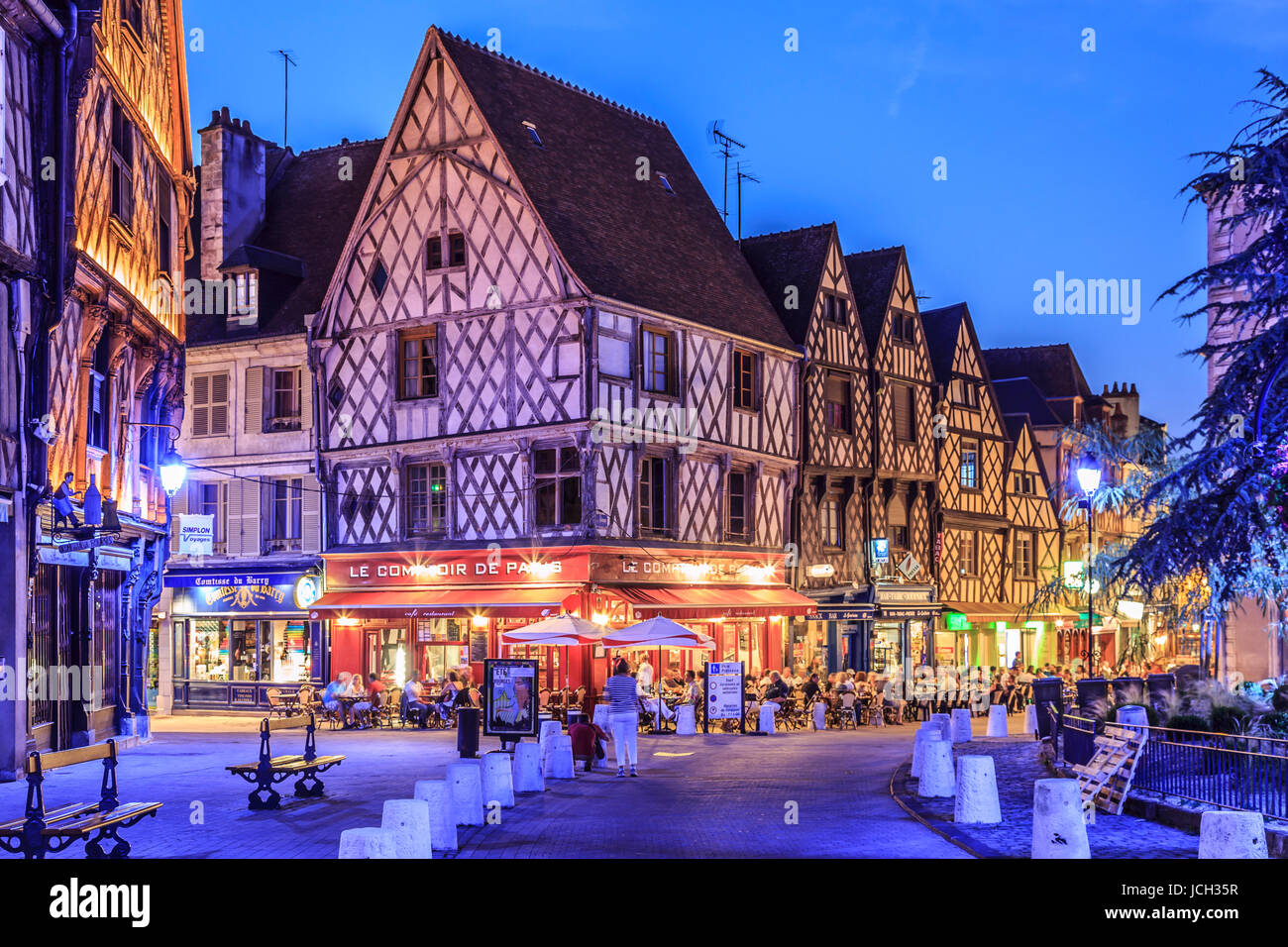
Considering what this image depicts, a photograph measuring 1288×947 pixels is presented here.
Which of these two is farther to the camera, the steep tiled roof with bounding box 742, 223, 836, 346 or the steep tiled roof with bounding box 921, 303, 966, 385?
the steep tiled roof with bounding box 921, 303, 966, 385

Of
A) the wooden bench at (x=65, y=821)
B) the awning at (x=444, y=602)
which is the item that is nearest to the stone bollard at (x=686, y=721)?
the awning at (x=444, y=602)

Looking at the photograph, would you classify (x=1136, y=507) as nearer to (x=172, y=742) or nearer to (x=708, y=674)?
(x=708, y=674)

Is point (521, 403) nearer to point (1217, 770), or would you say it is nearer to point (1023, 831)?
point (1023, 831)

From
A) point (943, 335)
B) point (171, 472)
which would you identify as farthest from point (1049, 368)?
point (171, 472)

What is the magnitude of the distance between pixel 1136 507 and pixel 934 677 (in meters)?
17.7

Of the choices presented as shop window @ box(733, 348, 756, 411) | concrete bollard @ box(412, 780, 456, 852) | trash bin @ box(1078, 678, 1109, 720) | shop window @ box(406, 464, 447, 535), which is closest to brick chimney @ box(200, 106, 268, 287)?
shop window @ box(406, 464, 447, 535)

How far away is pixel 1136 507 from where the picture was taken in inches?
635

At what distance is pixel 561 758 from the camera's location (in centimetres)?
1822

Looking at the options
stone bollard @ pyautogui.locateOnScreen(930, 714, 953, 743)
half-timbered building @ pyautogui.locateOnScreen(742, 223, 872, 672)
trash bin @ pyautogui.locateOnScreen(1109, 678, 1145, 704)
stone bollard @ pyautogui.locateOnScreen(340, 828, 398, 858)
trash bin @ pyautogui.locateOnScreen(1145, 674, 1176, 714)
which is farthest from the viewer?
half-timbered building @ pyautogui.locateOnScreen(742, 223, 872, 672)

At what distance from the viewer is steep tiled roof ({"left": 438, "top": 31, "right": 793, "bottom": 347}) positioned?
30.3 m

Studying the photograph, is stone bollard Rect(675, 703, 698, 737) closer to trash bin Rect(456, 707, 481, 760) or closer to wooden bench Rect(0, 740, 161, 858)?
trash bin Rect(456, 707, 481, 760)

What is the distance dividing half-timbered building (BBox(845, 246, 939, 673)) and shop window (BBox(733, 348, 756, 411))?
5.33 meters

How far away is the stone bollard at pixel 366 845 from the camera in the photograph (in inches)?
331

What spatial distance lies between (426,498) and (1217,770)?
20625 mm
